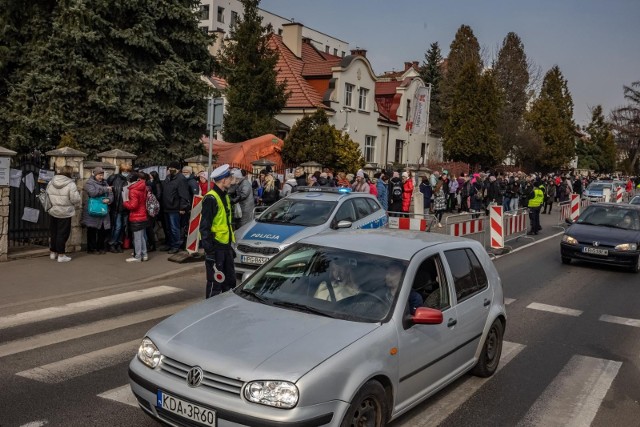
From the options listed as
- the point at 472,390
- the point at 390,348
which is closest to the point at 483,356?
the point at 472,390

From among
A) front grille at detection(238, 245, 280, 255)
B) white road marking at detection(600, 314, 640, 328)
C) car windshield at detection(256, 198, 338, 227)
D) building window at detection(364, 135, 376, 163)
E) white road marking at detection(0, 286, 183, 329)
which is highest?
building window at detection(364, 135, 376, 163)

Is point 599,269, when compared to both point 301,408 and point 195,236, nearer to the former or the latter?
point 195,236

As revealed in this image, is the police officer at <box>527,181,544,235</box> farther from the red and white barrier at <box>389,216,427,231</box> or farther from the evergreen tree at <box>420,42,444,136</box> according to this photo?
the evergreen tree at <box>420,42,444,136</box>

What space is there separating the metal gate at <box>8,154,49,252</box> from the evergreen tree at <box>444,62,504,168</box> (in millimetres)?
41180

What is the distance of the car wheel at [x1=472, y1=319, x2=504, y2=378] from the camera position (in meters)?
6.48

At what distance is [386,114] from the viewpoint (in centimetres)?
4759

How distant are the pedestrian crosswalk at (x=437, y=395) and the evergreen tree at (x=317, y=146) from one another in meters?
A: 18.6

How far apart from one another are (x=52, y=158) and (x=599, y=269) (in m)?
12.6

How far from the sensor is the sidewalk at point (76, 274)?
31.8 feet

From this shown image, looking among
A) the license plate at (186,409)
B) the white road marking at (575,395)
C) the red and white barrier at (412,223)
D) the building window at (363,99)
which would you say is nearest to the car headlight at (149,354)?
the license plate at (186,409)

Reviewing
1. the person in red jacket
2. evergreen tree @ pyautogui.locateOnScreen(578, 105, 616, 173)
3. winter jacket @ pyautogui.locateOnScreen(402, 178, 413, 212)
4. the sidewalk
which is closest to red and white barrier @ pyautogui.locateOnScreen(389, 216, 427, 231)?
the sidewalk

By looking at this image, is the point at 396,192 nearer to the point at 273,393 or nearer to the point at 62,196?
the point at 62,196

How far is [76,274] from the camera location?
36.4 ft

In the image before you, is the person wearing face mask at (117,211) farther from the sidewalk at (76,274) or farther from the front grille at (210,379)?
the front grille at (210,379)
